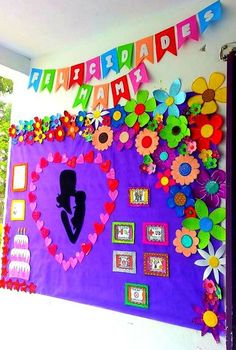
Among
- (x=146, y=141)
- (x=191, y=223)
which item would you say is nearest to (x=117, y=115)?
(x=146, y=141)

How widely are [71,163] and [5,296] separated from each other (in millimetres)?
999

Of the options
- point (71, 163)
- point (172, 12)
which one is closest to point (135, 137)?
point (71, 163)

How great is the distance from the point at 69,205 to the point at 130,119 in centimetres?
60

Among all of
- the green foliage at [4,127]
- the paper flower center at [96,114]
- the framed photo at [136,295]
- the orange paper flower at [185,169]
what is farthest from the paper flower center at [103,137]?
the green foliage at [4,127]

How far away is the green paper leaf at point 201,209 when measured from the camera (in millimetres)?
1347

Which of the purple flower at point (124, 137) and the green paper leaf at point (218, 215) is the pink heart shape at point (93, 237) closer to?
the purple flower at point (124, 137)

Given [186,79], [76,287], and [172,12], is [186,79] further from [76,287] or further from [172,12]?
[76,287]

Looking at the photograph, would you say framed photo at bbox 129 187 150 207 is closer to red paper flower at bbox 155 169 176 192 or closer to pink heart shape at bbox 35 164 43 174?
red paper flower at bbox 155 169 176 192

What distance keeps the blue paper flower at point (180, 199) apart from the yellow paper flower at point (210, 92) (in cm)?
36

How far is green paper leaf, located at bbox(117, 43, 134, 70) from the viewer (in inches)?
65.8

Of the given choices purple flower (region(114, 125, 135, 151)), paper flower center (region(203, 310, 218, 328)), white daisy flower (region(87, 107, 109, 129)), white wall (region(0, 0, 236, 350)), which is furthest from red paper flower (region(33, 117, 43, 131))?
paper flower center (region(203, 310, 218, 328))

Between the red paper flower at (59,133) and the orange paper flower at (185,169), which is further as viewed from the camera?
the red paper flower at (59,133)

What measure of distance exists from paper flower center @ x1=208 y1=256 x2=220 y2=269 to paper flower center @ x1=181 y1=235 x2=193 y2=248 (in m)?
0.10

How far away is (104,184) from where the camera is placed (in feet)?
5.50
